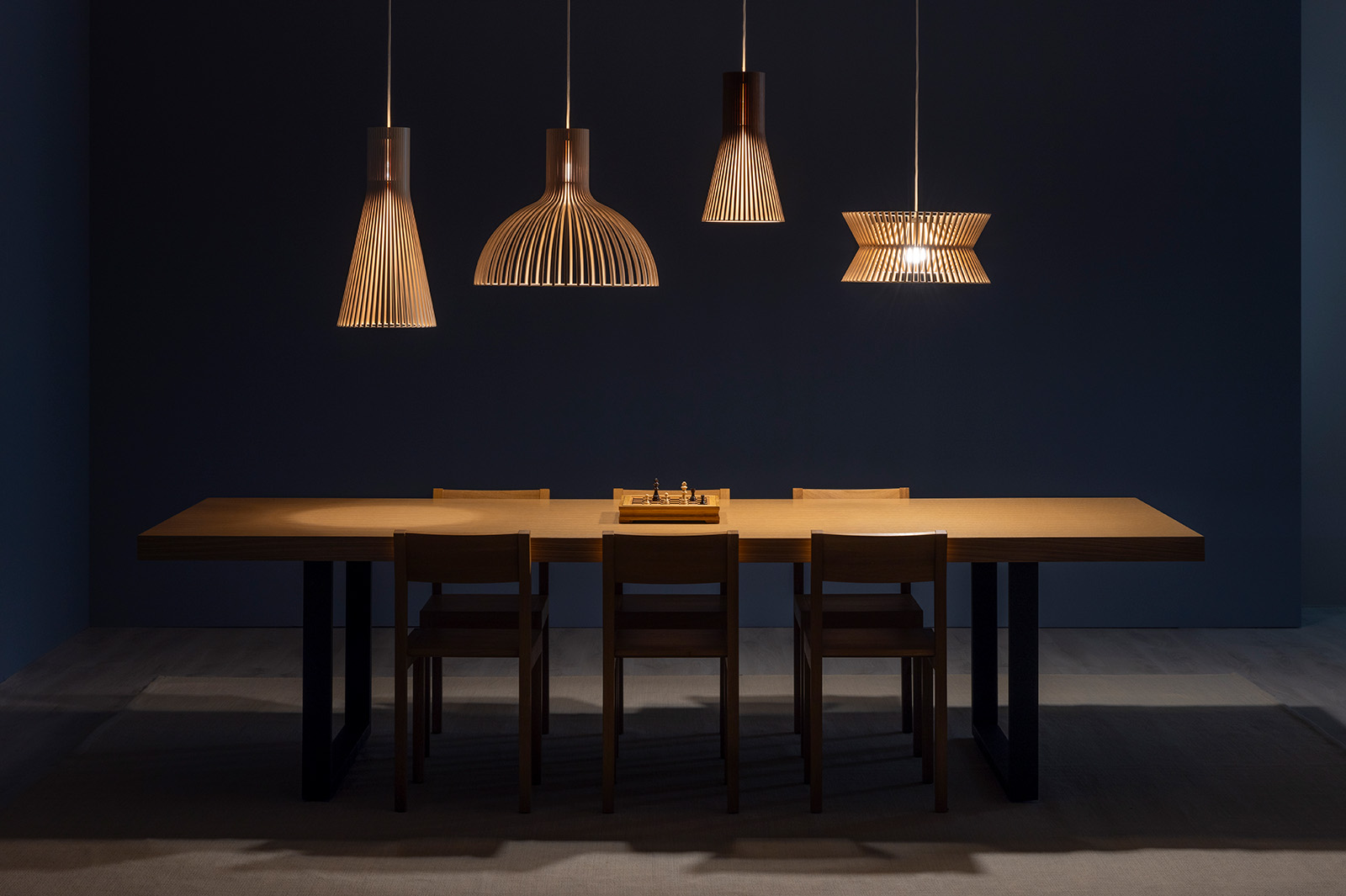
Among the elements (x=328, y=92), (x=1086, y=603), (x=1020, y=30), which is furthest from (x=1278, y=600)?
(x=328, y=92)

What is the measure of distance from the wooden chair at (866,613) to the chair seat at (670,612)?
316 millimetres

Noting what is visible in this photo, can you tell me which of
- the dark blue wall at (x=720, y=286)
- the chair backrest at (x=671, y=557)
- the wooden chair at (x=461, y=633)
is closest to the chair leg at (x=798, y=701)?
the chair backrest at (x=671, y=557)

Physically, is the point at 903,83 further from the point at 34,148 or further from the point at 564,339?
the point at 34,148

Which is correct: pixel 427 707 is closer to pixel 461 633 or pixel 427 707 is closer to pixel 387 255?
pixel 461 633

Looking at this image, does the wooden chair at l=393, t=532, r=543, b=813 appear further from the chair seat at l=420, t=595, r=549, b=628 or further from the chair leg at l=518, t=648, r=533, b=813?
the chair seat at l=420, t=595, r=549, b=628

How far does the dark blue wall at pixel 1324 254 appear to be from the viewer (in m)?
6.78

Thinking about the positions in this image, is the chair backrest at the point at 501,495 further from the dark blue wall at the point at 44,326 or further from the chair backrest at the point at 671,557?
the dark blue wall at the point at 44,326

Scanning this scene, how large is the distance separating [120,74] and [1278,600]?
22.1 ft

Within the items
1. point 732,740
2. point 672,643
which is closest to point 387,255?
point 672,643

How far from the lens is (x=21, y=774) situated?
418cm

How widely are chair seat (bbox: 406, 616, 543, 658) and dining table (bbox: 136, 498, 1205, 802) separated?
0.27 metres

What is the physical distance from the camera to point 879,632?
13.3ft

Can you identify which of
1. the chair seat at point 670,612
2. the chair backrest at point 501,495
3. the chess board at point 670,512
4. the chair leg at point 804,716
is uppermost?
the chair backrest at point 501,495

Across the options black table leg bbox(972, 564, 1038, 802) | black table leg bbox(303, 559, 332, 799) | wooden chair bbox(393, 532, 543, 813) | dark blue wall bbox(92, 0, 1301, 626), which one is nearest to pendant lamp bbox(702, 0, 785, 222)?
wooden chair bbox(393, 532, 543, 813)
